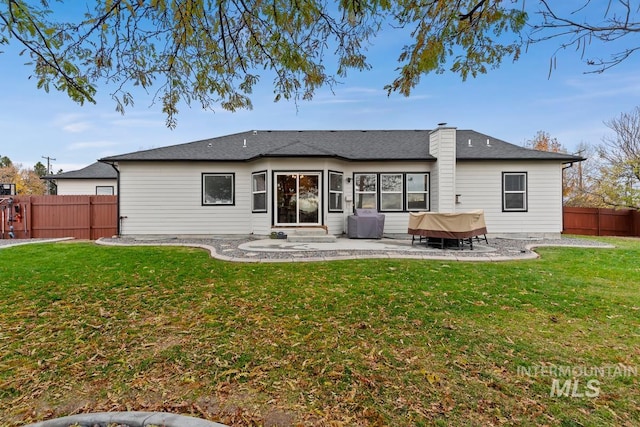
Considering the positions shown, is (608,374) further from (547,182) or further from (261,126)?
(261,126)

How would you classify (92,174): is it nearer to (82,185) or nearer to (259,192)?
(82,185)

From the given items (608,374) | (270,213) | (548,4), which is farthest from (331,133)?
(608,374)

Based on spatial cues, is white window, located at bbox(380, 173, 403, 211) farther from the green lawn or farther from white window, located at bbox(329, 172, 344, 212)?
the green lawn

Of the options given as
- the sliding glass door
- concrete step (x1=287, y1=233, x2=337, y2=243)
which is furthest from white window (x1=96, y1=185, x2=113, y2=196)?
concrete step (x1=287, y1=233, x2=337, y2=243)

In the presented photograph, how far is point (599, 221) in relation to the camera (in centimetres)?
1536

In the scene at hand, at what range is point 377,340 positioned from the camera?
3.19 m

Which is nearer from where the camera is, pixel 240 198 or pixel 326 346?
pixel 326 346

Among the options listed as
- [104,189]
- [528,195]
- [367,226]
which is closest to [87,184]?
[104,189]

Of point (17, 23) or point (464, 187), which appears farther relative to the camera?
point (464, 187)

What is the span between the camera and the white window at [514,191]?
11.6 meters

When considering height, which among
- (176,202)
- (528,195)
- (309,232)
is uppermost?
(528,195)

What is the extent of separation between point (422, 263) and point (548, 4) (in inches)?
183

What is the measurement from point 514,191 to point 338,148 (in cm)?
697

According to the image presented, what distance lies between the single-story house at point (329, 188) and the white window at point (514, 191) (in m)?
0.04
